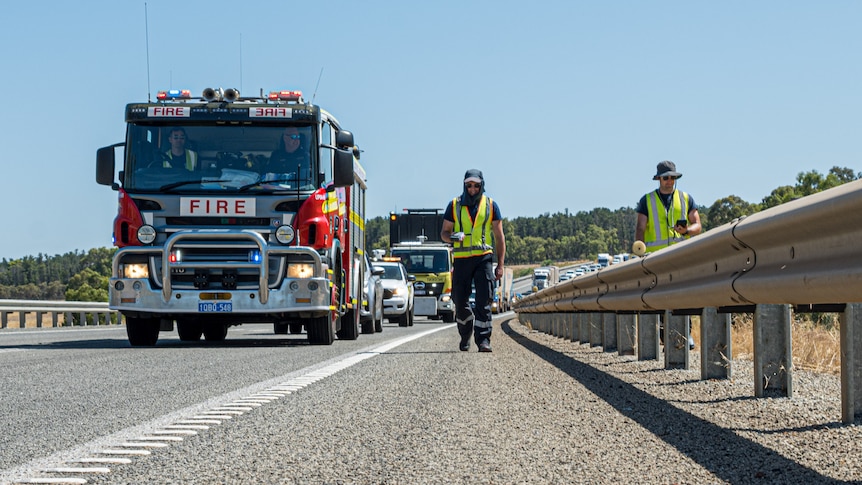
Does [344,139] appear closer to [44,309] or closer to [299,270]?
[299,270]

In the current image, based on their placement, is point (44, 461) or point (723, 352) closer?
point (44, 461)

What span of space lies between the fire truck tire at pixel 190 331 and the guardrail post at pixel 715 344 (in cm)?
1008

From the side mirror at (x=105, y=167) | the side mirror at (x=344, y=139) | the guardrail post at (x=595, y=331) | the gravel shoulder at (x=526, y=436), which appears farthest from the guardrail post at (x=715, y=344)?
the side mirror at (x=105, y=167)

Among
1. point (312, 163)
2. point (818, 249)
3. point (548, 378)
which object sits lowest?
point (548, 378)

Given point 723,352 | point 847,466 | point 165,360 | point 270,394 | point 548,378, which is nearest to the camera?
point 847,466

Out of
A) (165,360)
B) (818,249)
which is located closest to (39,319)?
(165,360)

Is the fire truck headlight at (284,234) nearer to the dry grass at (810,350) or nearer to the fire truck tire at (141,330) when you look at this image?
the fire truck tire at (141,330)

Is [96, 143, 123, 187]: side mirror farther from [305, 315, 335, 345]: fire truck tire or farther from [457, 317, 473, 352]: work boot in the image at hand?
[457, 317, 473, 352]: work boot

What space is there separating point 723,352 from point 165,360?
5.42m

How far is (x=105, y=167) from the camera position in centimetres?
1296

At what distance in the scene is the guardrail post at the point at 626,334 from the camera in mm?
10220

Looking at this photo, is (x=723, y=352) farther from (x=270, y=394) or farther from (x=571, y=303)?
(x=571, y=303)

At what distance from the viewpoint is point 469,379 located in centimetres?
777

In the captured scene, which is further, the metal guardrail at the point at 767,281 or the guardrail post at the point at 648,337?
the guardrail post at the point at 648,337
